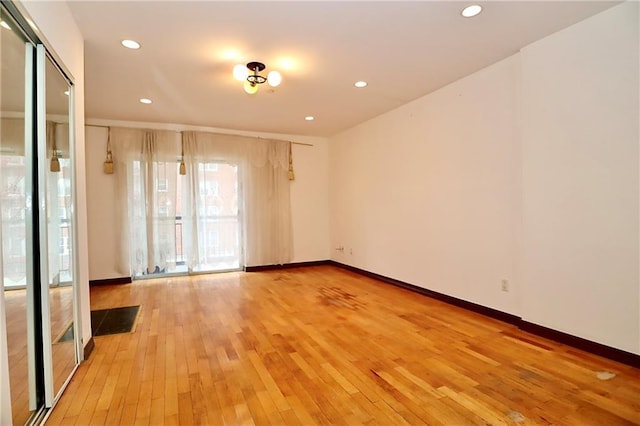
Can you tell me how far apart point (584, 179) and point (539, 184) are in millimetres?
329

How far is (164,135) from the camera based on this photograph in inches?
204

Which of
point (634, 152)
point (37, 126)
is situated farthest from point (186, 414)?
point (634, 152)

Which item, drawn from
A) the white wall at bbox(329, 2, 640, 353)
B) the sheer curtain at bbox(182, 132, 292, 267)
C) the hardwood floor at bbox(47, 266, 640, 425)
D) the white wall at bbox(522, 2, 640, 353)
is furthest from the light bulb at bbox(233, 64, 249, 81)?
the sheer curtain at bbox(182, 132, 292, 267)

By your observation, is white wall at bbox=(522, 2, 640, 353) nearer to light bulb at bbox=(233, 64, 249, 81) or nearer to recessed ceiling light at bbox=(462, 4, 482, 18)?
recessed ceiling light at bbox=(462, 4, 482, 18)

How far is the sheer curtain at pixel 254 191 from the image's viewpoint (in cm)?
532

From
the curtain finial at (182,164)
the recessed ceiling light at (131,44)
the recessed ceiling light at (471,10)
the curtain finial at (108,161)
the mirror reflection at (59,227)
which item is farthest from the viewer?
the curtain finial at (182,164)

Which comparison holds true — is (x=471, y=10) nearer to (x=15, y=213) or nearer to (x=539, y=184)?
(x=539, y=184)

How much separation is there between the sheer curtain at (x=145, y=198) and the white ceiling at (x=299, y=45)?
0.78 metres

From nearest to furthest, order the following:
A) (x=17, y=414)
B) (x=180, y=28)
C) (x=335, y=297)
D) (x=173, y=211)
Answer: (x=17, y=414)
(x=180, y=28)
(x=335, y=297)
(x=173, y=211)

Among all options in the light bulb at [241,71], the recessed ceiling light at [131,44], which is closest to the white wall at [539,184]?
the light bulb at [241,71]

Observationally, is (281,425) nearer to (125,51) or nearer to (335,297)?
(335,297)

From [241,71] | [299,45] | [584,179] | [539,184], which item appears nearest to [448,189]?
[539,184]

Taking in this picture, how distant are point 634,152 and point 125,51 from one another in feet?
13.4

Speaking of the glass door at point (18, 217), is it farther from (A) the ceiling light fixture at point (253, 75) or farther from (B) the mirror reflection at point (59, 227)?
(A) the ceiling light fixture at point (253, 75)
